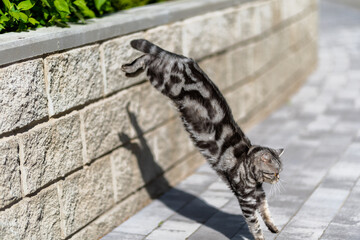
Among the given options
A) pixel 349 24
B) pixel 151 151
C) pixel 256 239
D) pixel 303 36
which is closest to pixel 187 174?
pixel 151 151

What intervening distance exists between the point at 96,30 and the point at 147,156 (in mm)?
1574

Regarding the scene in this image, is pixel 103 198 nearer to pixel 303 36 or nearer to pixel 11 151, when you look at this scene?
pixel 11 151

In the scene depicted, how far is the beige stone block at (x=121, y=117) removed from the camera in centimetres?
557

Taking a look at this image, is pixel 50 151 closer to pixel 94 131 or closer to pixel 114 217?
pixel 94 131

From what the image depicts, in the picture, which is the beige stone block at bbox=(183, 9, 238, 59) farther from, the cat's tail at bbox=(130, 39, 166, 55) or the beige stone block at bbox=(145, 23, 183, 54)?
→ the cat's tail at bbox=(130, 39, 166, 55)

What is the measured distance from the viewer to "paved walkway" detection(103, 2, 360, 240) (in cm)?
579

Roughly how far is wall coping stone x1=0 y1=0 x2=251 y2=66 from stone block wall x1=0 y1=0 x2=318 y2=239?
0.07 meters

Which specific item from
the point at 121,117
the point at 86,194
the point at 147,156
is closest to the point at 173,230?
the point at 86,194

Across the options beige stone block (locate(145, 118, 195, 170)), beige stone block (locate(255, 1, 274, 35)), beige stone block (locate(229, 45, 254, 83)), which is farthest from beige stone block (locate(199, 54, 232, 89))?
beige stone block (locate(255, 1, 274, 35))

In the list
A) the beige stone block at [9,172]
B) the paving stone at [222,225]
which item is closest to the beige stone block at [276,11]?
the paving stone at [222,225]

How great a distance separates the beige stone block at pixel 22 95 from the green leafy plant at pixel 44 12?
48 cm

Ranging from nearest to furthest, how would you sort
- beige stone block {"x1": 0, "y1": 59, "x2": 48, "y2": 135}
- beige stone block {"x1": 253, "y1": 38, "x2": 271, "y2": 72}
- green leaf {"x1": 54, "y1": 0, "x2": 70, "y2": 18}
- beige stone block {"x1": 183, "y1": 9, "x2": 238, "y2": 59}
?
1. beige stone block {"x1": 0, "y1": 59, "x2": 48, "y2": 135}
2. green leaf {"x1": 54, "y1": 0, "x2": 70, "y2": 18}
3. beige stone block {"x1": 183, "y1": 9, "x2": 238, "y2": 59}
4. beige stone block {"x1": 253, "y1": 38, "x2": 271, "y2": 72}

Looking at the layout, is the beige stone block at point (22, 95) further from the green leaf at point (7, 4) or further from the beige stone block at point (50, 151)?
the green leaf at point (7, 4)

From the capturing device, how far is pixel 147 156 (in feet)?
21.5
